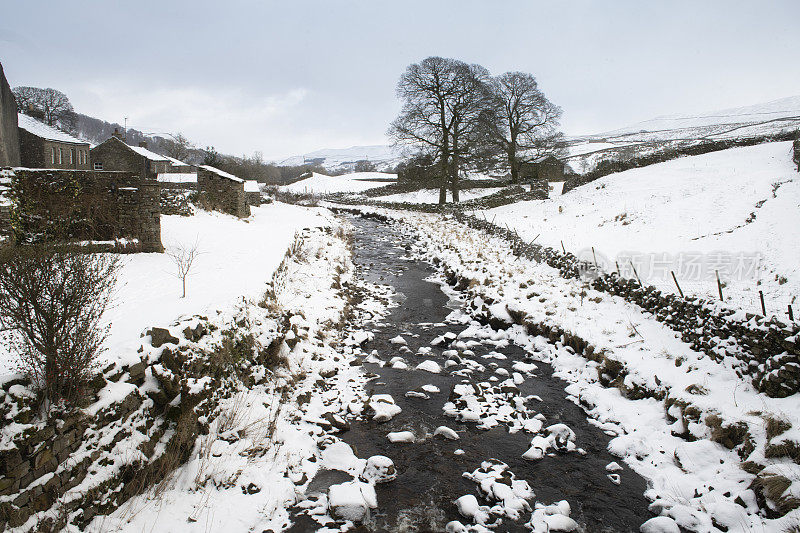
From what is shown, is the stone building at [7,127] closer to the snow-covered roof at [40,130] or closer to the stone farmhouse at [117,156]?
the snow-covered roof at [40,130]

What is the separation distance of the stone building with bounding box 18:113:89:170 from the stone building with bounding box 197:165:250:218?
1683cm

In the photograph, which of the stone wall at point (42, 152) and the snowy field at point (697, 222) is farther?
the stone wall at point (42, 152)

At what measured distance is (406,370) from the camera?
6.98 metres

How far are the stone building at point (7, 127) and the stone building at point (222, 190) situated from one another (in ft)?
30.3

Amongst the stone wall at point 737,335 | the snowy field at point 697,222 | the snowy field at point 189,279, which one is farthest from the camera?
the snowy field at point 697,222

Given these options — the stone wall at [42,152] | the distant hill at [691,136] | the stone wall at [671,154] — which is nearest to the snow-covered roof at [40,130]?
the stone wall at [42,152]

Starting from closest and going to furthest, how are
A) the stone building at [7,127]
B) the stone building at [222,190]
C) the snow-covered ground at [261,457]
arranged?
the snow-covered ground at [261,457], the stone building at [222,190], the stone building at [7,127]

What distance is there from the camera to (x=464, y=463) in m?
4.71

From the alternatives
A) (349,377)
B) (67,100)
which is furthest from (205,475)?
(67,100)

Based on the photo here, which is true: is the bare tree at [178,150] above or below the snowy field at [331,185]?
above

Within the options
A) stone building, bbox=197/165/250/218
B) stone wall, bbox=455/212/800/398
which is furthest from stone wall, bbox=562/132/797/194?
stone wall, bbox=455/212/800/398

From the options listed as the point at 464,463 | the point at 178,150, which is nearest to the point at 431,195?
the point at 464,463

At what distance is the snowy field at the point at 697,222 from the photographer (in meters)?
6.98

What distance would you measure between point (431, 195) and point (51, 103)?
178ft
